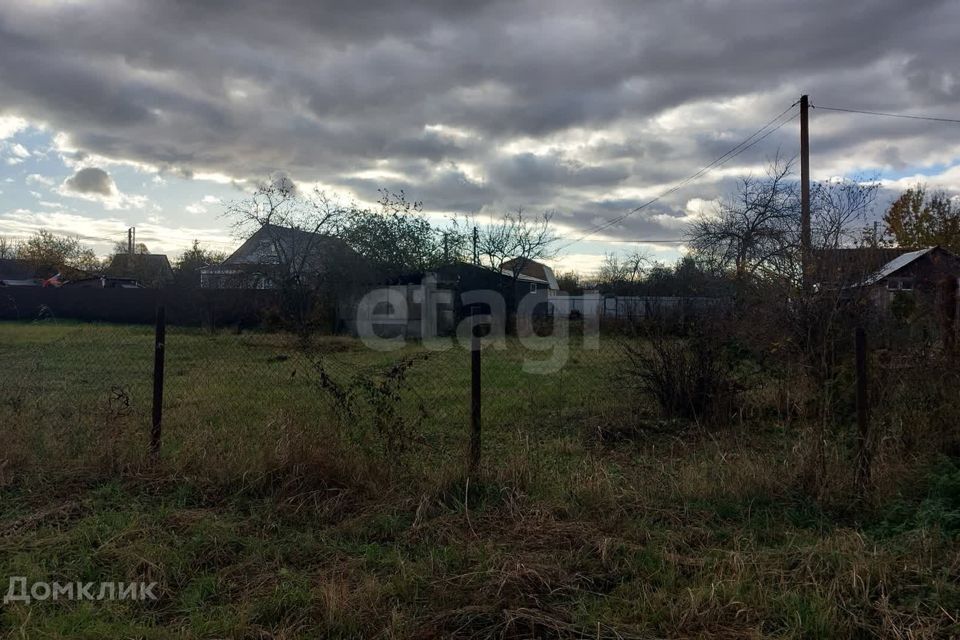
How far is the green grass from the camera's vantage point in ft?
9.02

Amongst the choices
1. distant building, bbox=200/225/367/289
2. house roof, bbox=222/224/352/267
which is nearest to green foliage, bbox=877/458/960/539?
distant building, bbox=200/225/367/289

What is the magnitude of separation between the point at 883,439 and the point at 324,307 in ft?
56.3

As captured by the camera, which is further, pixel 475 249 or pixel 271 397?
pixel 475 249

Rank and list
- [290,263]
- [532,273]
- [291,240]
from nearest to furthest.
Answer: [290,263], [291,240], [532,273]

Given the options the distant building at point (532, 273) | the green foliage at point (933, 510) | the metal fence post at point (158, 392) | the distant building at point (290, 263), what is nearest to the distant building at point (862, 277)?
the green foliage at point (933, 510)

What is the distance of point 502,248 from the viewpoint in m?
A: 27.5

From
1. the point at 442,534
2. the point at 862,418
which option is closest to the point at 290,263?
the point at 442,534

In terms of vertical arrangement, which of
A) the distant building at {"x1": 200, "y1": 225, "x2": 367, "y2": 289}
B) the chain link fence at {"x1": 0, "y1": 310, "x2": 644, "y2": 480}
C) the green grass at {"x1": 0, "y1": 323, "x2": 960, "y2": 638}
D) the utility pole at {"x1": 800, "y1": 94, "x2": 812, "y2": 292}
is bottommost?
the green grass at {"x1": 0, "y1": 323, "x2": 960, "y2": 638}

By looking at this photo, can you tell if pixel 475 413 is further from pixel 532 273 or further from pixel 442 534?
pixel 532 273

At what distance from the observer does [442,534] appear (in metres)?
3.54

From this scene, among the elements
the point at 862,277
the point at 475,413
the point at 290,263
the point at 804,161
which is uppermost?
the point at 804,161

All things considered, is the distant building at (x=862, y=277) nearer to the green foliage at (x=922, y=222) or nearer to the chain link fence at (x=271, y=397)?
the chain link fence at (x=271, y=397)

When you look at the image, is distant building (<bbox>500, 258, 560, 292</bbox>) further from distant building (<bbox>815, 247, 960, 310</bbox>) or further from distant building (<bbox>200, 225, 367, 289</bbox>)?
distant building (<bbox>815, 247, 960, 310</bbox>)

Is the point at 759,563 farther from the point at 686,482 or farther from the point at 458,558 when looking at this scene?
the point at 458,558
